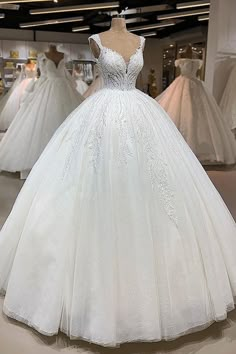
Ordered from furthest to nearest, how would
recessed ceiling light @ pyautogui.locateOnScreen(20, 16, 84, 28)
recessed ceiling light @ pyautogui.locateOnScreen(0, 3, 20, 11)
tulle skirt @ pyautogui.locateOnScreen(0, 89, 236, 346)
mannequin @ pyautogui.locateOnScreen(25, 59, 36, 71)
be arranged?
mannequin @ pyautogui.locateOnScreen(25, 59, 36, 71), recessed ceiling light @ pyautogui.locateOnScreen(20, 16, 84, 28), recessed ceiling light @ pyautogui.locateOnScreen(0, 3, 20, 11), tulle skirt @ pyautogui.locateOnScreen(0, 89, 236, 346)

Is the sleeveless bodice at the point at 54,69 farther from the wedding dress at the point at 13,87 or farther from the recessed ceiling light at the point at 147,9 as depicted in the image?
the recessed ceiling light at the point at 147,9

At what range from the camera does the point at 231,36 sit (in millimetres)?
3080

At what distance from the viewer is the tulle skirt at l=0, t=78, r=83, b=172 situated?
3.54 m

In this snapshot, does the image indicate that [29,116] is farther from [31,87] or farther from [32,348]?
[32,348]

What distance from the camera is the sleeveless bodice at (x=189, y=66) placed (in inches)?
Answer: 144

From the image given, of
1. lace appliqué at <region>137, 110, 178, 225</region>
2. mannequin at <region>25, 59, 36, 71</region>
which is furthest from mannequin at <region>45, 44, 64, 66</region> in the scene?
lace appliqué at <region>137, 110, 178, 225</region>

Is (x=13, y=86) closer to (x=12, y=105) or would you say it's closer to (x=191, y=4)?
(x=12, y=105)

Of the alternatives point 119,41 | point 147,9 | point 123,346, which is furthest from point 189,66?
point 123,346

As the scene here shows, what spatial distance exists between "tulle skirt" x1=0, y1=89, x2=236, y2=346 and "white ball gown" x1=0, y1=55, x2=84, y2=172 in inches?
76.8

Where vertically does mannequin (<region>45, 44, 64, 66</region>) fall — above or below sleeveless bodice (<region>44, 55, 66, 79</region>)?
above

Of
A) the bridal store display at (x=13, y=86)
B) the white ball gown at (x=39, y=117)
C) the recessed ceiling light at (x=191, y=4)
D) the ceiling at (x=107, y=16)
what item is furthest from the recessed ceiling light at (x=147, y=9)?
the bridal store display at (x=13, y=86)

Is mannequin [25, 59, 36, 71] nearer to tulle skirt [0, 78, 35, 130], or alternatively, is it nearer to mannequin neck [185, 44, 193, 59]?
tulle skirt [0, 78, 35, 130]

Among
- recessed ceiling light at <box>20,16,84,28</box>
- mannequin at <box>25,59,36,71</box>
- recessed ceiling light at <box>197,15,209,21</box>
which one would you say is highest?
recessed ceiling light at <box>197,15,209,21</box>

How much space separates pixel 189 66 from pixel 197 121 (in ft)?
1.91
